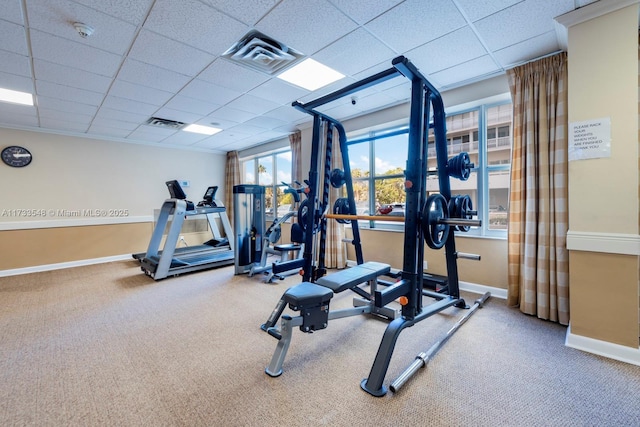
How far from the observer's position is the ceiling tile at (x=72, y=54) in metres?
2.29

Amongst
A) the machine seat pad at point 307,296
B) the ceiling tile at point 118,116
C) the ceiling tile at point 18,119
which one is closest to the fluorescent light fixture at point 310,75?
the machine seat pad at point 307,296

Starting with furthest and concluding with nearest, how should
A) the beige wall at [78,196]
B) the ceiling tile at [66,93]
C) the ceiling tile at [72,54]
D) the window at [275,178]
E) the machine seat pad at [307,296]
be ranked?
1. the window at [275,178]
2. the beige wall at [78,196]
3. the ceiling tile at [66,93]
4. the ceiling tile at [72,54]
5. the machine seat pad at [307,296]

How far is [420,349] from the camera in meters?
2.18

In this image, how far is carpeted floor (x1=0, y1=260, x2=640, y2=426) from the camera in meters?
1.54

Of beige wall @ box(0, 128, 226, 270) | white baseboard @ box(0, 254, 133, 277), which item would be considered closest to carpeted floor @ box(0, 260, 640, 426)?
white baseboard @ box(0, 254, 133, 277)

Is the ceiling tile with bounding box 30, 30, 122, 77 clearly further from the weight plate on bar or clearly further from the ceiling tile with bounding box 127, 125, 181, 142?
the weight plate on bar

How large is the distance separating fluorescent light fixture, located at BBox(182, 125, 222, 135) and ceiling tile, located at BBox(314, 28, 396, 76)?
122 inches

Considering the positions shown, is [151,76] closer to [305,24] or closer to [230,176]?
[305,24]

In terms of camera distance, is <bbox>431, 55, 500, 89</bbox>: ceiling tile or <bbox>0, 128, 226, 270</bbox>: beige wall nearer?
<bbox>431, 55, 500, 89</bbox>: ceiling tile

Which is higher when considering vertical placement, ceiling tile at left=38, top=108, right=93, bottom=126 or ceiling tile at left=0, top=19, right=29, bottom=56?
ceiling tile at left=38, top=108, right=93, bottom=126

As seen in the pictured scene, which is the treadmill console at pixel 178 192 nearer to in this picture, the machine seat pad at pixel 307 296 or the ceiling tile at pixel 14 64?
the ceiling tile at pixel 14 64

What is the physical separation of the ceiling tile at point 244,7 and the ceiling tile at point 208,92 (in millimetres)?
1313

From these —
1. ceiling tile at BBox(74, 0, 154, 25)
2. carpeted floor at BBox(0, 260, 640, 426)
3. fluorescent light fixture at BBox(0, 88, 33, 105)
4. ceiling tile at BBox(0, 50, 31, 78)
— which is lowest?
carpeted floor at BBox(0, 260, 640, 426)

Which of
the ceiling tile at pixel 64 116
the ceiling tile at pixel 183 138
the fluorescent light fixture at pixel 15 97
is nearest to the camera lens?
the fluorescent light fixture at pixel 15 97
